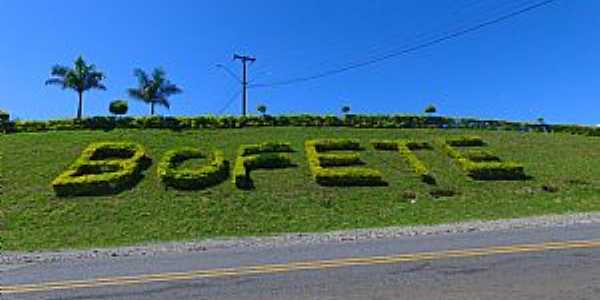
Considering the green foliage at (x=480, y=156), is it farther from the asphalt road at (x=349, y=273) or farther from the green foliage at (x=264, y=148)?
the asphalt road at (x=349, y=273)

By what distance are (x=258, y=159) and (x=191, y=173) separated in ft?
13.4

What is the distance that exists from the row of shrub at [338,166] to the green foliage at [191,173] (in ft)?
13.7

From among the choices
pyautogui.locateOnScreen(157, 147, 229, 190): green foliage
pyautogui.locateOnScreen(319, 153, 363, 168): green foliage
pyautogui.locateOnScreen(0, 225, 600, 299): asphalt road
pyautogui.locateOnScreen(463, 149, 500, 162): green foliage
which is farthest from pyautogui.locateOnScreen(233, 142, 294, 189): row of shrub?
pyautogui.locateOnScreen(0, 225, 600, 299): asphalt road

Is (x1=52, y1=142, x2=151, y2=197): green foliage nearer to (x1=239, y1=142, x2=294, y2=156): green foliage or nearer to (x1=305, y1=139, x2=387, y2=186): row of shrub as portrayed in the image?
(x1=239, y1=142, x2=294, y2=156): green foliage

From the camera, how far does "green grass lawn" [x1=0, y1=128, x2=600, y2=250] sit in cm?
2473

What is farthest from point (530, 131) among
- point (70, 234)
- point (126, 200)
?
point (70, 234)

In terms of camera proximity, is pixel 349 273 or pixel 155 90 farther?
pixel 155 90

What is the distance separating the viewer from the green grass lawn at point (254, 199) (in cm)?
2473

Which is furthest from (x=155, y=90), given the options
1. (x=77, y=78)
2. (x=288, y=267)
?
(x=288, y=267)

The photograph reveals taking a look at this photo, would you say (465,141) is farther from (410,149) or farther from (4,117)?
(4,117)

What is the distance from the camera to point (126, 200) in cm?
2920

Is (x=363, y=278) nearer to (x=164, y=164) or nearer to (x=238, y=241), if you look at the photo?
(x=238, y=241)

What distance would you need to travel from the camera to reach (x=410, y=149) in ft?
A: 132

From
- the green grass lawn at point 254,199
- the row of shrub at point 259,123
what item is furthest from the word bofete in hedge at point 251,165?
the row of shrub at point 259,123
